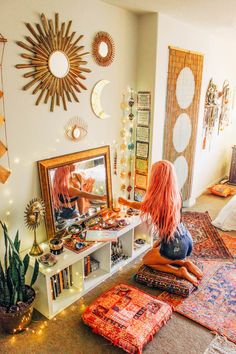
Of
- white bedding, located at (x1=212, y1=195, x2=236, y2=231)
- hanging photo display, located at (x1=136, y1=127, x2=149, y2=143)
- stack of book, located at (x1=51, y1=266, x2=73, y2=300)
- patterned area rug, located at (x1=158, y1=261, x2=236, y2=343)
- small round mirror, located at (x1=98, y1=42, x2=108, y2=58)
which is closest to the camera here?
patterned area rug, located at (x1=158, y1=261, x2=236, y2=343)

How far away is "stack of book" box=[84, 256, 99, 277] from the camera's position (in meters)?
2.73

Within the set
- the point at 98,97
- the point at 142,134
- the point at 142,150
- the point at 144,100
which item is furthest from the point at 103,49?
the point at 142,150

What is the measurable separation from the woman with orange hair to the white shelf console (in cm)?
32

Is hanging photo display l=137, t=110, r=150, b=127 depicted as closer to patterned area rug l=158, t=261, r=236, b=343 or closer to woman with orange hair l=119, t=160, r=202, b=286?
woman with orange hair l=119, t=160, r=202, b=286

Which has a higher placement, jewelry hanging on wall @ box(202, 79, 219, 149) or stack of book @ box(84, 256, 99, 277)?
jewelry hanging on wall @ box(202, 79, 219, 149)

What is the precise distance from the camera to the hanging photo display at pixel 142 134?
339cm

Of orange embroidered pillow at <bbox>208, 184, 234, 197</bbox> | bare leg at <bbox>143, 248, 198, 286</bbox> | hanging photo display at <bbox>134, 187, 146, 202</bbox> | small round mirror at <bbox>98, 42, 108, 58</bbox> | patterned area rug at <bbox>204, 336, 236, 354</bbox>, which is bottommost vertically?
patterned area rug at <bbox>204, 336, 236, 354</bbox>

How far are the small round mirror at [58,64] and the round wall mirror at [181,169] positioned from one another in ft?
6.61

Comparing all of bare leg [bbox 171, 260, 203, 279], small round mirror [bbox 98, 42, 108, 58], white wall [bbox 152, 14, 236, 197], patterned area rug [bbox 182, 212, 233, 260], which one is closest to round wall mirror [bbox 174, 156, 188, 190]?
white wall [bbox 152, 14, 236, 197]

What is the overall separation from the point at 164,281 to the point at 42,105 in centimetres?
184

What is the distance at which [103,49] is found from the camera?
2818mm

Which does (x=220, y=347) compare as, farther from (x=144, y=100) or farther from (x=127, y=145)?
(x=144, y=100)

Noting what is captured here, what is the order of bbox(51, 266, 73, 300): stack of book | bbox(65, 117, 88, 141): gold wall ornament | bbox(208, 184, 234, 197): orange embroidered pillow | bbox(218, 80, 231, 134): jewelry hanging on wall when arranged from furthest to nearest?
bbox(218, 80, 231, 134): jewelry hanging on wall → bbox(208, 184, 234, 197): orange embroidered pillow → bbox(65, 117, 88, 141): gold wall ornament → bbox(51, 266, 73, 300): stack of book

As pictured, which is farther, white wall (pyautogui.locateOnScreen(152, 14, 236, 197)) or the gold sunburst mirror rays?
white wall (pyautogui.locateOnScreen(152, 14, 236, 197))
